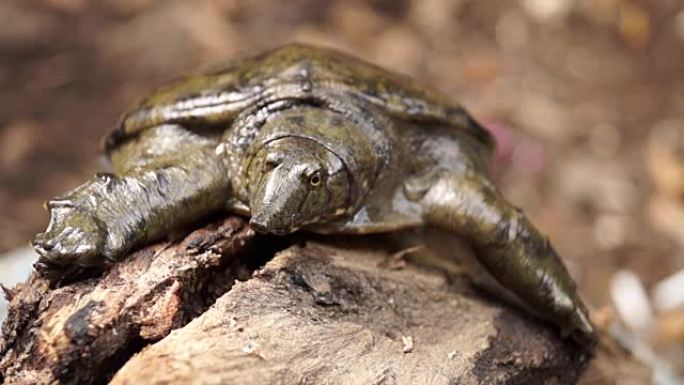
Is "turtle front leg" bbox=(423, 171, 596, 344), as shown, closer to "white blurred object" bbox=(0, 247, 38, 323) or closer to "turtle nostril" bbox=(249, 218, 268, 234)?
"turtle nostril" bbox=(249, 218, 268, 234)

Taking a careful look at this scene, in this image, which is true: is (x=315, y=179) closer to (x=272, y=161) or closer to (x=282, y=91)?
(x=272, y=161)

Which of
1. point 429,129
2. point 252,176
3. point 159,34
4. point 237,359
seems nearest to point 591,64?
point 159,34

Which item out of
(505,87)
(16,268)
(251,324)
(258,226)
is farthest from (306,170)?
(505,87)

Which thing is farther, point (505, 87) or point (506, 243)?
point (505, 87)

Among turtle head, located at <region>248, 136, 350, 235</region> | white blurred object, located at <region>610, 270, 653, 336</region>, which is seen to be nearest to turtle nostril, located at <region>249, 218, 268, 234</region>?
turtle head, located at <region>248, 136, 350, 235</region>

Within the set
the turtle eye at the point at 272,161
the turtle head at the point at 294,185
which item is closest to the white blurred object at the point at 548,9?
the turtle head at the point at 294,185

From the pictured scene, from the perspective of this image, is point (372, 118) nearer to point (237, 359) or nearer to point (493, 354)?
point (493, 354)

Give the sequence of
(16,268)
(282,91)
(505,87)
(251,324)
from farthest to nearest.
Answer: (505,87) < (16,268) < (282,91) < (251,324)
